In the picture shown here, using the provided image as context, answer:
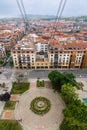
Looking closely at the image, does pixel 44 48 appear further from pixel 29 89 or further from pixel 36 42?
pixel 29 89

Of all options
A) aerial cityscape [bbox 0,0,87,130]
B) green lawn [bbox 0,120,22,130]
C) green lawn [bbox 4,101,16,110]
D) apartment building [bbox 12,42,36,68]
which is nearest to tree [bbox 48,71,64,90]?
aerial cityscape [bbox 0,0,87,130]

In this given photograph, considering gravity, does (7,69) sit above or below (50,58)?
below

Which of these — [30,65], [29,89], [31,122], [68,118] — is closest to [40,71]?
[30,65]

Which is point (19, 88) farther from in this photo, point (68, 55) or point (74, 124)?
point (68, 55)

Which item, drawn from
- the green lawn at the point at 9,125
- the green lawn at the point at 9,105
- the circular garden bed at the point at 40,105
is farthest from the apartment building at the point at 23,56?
the green lawn at the point at 9,125

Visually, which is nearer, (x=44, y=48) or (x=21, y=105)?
(x=21, y=105)

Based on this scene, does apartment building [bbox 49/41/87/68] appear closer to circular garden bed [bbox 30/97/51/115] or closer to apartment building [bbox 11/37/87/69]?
apartment building [bbox 11/37/87/69]

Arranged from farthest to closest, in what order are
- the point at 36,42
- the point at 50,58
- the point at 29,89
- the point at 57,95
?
the point at 36,42
the point at 50,58
the point at 29,89
the point at 57,95

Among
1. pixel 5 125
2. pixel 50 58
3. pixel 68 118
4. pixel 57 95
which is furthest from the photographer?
pixel 50 58
